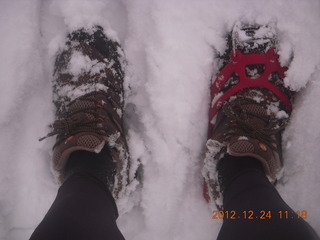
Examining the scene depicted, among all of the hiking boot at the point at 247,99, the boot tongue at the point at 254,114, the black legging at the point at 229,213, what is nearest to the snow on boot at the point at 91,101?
the black legging at the point at 229,213

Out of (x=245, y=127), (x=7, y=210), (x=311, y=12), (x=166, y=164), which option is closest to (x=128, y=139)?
(x=166, y=164)

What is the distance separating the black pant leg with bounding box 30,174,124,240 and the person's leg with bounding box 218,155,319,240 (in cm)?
35

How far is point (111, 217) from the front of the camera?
38.2 inches

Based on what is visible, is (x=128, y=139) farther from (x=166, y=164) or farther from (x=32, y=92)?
(x=32, y=92)

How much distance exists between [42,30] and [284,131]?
1188 millimetres

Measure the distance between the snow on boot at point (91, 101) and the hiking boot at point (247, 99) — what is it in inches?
14.1

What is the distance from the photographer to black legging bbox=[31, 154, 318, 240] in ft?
2.65

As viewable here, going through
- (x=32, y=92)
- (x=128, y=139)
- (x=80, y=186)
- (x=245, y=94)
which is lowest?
(x=80, y=186)

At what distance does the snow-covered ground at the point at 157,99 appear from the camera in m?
1.31

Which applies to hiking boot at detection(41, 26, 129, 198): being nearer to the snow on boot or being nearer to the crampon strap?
the snow on boot

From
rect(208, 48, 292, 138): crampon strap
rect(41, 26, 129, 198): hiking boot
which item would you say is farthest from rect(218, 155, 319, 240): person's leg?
rect(41, 26, 129, 198): hiking boot
